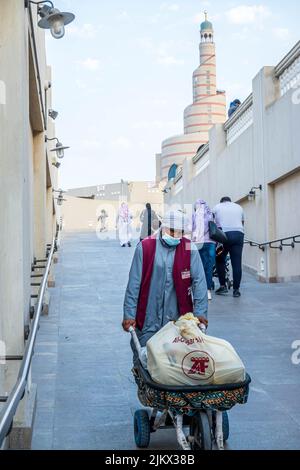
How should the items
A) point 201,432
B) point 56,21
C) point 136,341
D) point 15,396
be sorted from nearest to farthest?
point 15,396, point 201,432, point 136,341, point 56,21

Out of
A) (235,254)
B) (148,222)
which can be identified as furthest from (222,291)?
(148,222)

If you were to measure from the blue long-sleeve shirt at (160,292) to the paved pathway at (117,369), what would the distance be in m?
0.89

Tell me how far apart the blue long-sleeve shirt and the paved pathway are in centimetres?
89

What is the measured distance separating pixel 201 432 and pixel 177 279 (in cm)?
130

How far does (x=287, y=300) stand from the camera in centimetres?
1167

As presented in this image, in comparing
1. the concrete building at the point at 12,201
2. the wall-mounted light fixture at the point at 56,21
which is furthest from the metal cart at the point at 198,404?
the wall-mounted light fixture at the point at 56,21

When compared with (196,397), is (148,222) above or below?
above

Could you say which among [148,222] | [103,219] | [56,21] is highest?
[56,21]

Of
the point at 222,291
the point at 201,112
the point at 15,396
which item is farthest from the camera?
the point at 201,112

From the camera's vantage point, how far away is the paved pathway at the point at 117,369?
5.43m

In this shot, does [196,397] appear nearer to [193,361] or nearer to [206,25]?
[193,361]

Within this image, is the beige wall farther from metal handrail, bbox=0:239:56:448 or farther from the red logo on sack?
the red logo on sack

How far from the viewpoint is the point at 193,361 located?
4535 millimetres

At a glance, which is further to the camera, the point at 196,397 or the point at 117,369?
the point at 117,369
